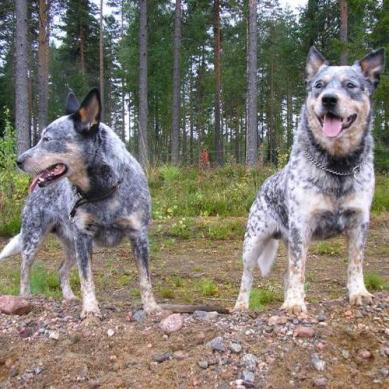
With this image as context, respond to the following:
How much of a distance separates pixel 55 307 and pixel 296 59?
26.8 metres

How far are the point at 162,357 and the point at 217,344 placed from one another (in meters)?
0.35

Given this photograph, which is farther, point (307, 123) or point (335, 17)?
point (335, 17)

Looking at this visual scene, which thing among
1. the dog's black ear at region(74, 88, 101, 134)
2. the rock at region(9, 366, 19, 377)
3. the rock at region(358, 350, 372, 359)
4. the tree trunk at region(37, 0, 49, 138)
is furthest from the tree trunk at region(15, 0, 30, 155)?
the rock at region(358, 350, 372, 359)

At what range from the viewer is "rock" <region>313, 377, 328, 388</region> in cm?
298

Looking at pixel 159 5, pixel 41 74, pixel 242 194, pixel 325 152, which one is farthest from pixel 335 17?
pixel 325 152

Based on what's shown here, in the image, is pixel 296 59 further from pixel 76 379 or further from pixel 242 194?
pixel 76 379

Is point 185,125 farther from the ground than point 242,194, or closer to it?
farther from the ground

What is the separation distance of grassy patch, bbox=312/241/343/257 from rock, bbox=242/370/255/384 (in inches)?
204

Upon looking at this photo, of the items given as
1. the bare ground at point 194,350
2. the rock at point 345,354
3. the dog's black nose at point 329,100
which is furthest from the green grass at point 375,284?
the dog's black nose at point 329,100

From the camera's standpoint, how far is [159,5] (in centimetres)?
2630

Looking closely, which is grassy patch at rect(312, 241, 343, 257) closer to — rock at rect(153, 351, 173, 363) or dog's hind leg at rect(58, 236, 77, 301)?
dog's hind leg at rect(58, 236, 77, 301)

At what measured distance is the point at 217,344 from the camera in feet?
11.0

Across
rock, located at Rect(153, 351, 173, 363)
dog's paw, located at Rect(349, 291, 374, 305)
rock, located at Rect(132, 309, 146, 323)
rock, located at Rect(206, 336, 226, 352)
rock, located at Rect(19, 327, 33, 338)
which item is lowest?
rock, located at Rect(19, 327, 33, 338)

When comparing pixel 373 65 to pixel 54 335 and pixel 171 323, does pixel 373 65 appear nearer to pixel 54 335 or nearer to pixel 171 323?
pixel 171 323
